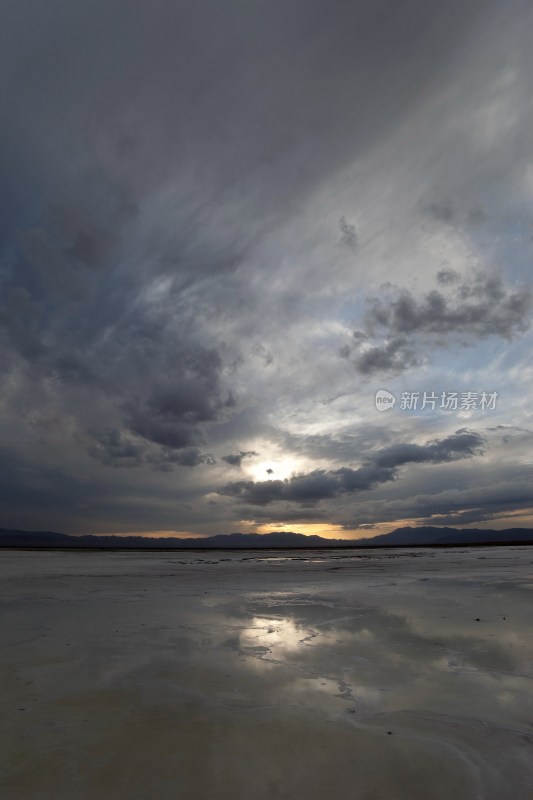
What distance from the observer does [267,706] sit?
5.21 metres

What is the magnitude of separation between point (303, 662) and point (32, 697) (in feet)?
12.1

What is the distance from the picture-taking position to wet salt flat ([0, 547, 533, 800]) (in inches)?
145

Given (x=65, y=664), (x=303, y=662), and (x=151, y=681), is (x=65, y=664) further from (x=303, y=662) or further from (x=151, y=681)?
(x=303, y=662)

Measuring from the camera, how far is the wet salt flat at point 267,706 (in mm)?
3691

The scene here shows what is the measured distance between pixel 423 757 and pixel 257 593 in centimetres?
1228

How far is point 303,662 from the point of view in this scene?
6918 millimetres

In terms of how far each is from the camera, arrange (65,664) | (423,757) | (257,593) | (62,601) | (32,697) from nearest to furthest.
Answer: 1. (423,757)
2. (32,697)
3. (65,664)
4. (62,601)
5. (257,593)

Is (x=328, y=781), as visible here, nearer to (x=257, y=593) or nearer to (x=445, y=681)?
(x=445, y=681)

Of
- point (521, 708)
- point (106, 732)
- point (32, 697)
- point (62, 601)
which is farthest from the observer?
point (62, 601)

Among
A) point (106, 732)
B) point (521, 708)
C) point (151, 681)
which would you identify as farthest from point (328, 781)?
point (151, 681)

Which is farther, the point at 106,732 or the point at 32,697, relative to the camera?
the point at 32,697

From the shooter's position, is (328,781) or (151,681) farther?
(151,681)

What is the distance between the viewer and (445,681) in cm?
598

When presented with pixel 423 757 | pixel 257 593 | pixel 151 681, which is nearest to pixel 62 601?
pixel 257 593
